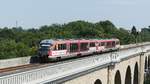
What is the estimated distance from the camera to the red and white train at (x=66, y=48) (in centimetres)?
3780

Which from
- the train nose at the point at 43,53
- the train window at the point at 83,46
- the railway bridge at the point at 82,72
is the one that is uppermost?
the train window at the point at 83,46

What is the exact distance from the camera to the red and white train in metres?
37.8

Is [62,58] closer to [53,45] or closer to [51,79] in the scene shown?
[53,45]

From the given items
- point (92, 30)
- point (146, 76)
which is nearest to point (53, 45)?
point (146, 76)

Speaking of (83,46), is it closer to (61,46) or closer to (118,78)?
(118,78)

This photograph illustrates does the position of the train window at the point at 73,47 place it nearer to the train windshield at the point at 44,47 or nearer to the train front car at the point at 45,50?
the train front car at the point at 45,50

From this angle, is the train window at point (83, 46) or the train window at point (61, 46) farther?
the train window at point (83, 46)

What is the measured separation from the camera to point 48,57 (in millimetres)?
37156

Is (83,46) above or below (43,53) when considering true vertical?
above

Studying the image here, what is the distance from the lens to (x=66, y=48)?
41.7 meters

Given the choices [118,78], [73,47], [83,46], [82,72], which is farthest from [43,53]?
[83,46]

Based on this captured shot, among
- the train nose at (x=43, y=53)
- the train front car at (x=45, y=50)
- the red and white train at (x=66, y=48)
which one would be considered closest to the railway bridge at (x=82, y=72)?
the red and white train at (x=66, y=48)

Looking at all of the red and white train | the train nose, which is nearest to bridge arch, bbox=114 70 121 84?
the red and white train

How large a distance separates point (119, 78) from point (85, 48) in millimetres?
6216
